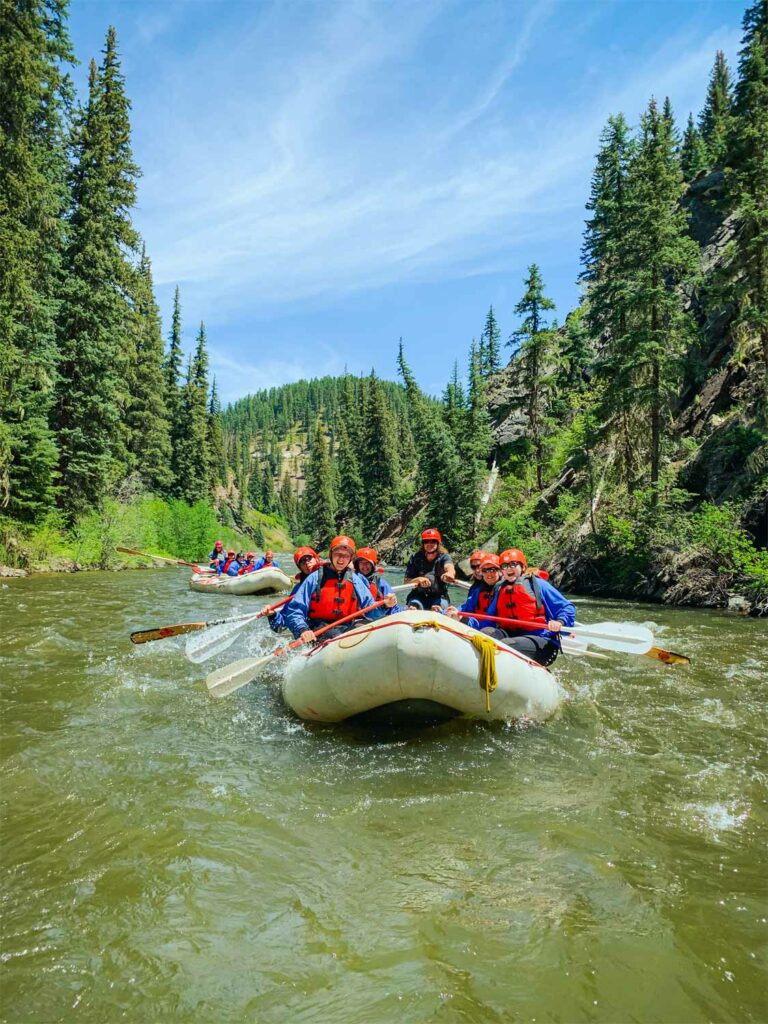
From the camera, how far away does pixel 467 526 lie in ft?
118

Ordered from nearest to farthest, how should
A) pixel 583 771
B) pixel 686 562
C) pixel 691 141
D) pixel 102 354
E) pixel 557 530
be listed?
pixel 583 771
pixel 686 562
pixel 102 354
pixel 557 530
pixel 691 141

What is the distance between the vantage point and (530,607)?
270 inches

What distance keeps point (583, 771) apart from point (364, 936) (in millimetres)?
2625

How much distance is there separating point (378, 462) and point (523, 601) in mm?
49802

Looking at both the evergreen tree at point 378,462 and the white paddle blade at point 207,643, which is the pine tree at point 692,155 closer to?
the evergreen tree at point 378,462

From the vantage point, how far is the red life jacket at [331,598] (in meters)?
7.28

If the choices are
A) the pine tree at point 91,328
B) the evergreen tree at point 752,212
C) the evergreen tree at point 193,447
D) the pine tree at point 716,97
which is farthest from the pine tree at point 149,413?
the pine tree at point 716,97

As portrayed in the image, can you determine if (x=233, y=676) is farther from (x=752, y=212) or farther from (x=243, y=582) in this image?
(x=752, y=212)

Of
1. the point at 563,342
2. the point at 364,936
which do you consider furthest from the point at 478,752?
the point at 563,342

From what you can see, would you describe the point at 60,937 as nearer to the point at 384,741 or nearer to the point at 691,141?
the point at 384,741

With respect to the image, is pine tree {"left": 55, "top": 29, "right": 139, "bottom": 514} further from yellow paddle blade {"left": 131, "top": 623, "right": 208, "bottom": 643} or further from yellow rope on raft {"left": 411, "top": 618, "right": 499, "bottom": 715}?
yellow rope on raft {"left": 411, "top": 618, "right": 499, "bottom": 715}

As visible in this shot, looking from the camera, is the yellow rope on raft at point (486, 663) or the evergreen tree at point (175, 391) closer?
the yellow rope on raft at point (486, 663)

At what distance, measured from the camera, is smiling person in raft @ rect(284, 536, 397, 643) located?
7.15 metres

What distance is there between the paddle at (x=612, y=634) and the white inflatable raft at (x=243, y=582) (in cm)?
1471
